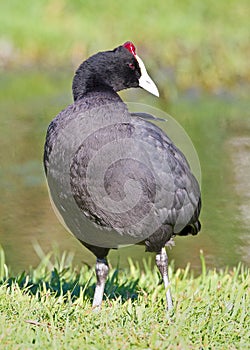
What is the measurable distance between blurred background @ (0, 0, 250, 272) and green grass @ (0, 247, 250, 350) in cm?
170

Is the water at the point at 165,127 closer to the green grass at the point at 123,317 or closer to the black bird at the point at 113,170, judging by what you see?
the green grass at the point at 123,317

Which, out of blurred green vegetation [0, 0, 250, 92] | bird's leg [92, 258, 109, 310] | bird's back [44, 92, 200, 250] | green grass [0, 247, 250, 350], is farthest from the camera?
blurred green vegetation [0, 0, 250, 92]

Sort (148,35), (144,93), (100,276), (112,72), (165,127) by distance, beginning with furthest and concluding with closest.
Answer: (148,35) < (144,93) < (165,127) < (100,276) < (112,72)

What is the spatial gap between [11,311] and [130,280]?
1355 mm

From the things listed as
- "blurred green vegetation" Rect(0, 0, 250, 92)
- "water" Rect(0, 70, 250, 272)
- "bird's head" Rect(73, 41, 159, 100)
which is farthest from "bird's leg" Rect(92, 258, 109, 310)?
"blurred green vegetation" Rect(0, 0, 250, 92)

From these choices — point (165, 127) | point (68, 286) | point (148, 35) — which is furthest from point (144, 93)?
point (68, 286)

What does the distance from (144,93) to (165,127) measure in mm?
2229

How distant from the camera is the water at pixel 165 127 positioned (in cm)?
768

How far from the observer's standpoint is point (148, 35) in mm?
15844

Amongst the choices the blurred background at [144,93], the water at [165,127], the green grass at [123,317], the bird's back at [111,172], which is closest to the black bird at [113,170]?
the bird's back at [111,172]

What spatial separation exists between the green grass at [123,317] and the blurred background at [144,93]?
1696 millimetres

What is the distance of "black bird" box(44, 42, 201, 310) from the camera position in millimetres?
4793

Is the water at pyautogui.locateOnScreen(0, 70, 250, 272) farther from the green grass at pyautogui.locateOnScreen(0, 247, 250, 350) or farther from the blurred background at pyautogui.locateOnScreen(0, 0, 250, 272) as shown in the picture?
the green grass at pyautogui.locateOnScreen(0, 247, 250, 350)

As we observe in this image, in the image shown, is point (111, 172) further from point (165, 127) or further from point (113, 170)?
point (165, 127)
